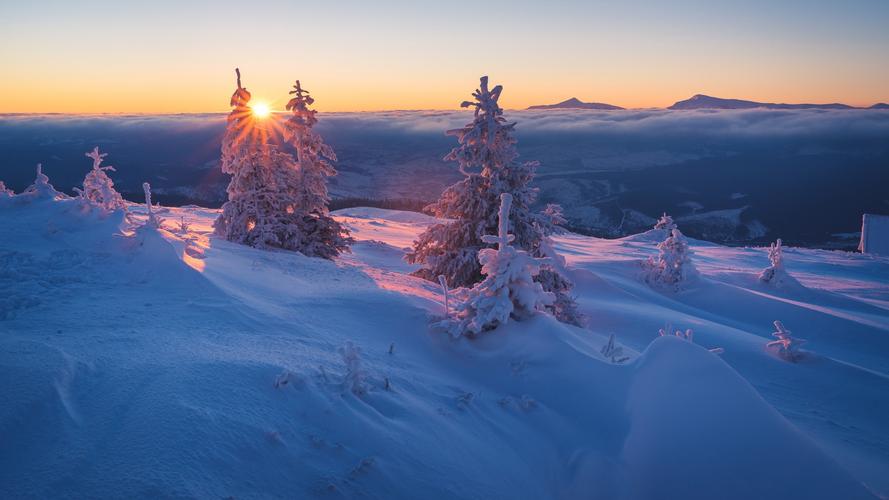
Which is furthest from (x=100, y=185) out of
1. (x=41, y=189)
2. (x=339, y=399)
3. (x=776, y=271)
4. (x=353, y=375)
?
(x=776, y=271)

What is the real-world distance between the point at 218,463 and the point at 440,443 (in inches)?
75.4

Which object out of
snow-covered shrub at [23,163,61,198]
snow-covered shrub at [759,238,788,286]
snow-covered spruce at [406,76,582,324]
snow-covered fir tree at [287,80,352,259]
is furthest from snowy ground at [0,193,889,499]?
snow-covered shrub at [759,238,788,286]

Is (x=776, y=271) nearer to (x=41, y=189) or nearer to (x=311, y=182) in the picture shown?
(x=311, y=182)

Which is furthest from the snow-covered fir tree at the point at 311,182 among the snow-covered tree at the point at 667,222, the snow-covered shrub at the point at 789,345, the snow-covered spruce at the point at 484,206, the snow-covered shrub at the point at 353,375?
the snow-covered tree at the point at 667,222

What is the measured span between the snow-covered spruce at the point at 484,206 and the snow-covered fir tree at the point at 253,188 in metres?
5.36

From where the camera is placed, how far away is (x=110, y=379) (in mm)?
4164

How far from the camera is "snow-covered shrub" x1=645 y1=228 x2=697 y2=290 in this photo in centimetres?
1986

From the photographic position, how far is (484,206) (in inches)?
521

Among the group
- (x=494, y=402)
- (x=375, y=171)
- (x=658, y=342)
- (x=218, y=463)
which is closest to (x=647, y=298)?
(x=658, y=342)

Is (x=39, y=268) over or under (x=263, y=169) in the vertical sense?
under

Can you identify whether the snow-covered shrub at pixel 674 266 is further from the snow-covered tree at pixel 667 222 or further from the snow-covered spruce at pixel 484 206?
the snow-covered spruce at pixel 484 206

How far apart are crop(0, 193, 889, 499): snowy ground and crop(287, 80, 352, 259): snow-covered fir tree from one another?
746 cm

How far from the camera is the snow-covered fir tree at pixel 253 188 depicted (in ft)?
51.8

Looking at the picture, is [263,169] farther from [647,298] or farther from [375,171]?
[375,171]
